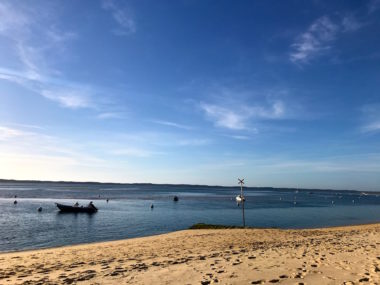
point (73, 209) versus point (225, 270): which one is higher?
point (225, 270)

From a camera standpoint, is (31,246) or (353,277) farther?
(31,246)

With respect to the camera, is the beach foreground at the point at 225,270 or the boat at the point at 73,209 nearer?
the beach foreground at the point at 225,270

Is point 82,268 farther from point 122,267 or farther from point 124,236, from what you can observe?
point 124,236

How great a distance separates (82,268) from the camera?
13.9 metres

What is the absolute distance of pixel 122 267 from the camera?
1362cm

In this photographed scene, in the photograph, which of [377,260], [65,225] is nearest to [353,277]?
[377,260]

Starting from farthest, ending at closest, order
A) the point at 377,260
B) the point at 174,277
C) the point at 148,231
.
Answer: the point at 148,231 < the point at 377,260 < the point at 174,277

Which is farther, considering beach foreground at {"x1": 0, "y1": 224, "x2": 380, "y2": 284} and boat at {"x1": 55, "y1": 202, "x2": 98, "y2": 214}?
boat at {"x1": 55, "y1": 202, "x2": 98, "y2": 214}

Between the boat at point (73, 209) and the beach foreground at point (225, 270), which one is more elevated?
the beach foreground at point (225, 270)

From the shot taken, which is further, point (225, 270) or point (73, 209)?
point (73, 209)

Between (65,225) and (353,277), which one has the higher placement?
(353,277)

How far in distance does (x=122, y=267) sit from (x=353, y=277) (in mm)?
9548

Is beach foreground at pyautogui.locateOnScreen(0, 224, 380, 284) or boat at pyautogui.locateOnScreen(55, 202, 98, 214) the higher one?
beach foreground at pyautogui.locateOnScreen(0, 224, 380, 284)

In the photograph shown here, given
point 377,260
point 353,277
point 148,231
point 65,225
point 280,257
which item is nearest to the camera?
point 353,277
